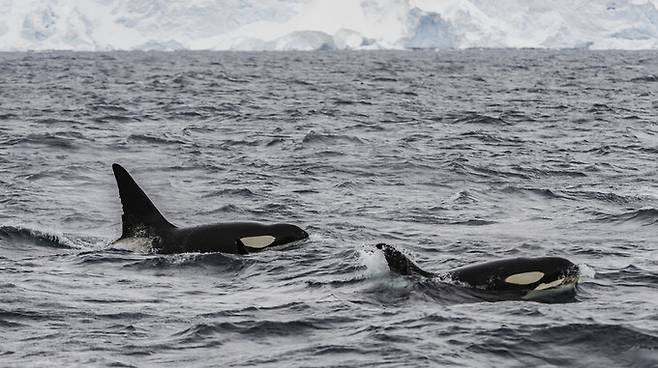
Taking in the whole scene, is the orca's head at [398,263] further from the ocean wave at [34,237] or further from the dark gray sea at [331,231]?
the ocean wave at [34,237]

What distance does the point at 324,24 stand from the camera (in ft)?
422

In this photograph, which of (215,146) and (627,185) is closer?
(627,185)

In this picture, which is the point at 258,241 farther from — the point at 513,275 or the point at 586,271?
the point at 586,271

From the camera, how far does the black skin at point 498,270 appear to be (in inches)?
332

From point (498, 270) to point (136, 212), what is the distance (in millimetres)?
4089

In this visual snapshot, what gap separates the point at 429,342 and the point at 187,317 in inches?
74.8

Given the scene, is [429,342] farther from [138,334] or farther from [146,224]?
[146,224]

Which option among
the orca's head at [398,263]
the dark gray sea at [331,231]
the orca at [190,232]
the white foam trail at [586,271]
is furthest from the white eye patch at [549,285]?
the orca at [190,232]

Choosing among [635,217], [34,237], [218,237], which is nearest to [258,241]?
[218,237]

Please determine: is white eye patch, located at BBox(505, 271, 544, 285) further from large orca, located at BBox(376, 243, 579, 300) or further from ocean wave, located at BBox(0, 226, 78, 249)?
ocean wave, located at BBox(0, 226, 78, 249)

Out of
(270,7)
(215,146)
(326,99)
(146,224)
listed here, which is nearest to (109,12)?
(270,7)

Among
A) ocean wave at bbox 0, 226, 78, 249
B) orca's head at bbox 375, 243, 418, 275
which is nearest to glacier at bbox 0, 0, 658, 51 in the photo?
ocean wave at bbox 0, 226, 78, 249

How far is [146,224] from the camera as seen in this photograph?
10805 millimetres

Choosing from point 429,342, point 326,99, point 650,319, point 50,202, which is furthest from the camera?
point 326,99
